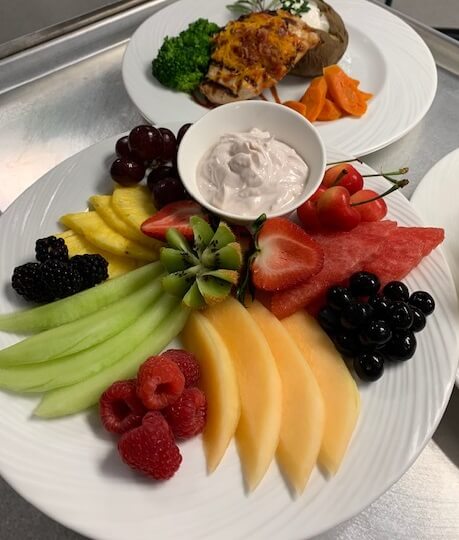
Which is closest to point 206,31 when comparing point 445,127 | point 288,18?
point 288,18

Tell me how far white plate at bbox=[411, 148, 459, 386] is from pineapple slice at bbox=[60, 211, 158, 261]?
0.91m

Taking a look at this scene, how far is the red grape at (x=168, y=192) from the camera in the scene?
5.31 feet

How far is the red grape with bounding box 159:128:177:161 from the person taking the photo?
1.73 m

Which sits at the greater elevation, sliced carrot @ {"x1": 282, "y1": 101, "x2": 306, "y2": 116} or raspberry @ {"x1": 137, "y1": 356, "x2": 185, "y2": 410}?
sliced carrot @ {"x1": 282, "y1": 101, "x2": 306, "y2": 116}

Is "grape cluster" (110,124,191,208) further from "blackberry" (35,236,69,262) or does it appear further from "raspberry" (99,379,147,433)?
"raspberry" (99,379,147,433)

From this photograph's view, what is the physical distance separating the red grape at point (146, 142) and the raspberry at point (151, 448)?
2.86 feet

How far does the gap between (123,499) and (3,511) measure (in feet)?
1.64

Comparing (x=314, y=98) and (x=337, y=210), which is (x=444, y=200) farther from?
(x=314, y=98)

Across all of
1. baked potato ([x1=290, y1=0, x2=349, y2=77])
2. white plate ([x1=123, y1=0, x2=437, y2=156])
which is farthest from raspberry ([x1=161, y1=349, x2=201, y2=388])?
baked potato ([x1=290, y1=0, x2=349, y2=77])

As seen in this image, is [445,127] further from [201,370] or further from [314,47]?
[201,370]

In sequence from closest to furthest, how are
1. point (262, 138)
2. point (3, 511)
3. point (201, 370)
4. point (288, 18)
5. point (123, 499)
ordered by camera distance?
point (123, 499)
point (201, 370)
point (3, 511)
point (262, 138)
point (288, 18)

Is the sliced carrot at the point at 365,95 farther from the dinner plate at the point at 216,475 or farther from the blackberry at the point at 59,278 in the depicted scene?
the blackberry at the point at 59,278

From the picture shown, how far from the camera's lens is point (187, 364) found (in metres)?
1.28

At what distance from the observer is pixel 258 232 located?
1.46 metres
